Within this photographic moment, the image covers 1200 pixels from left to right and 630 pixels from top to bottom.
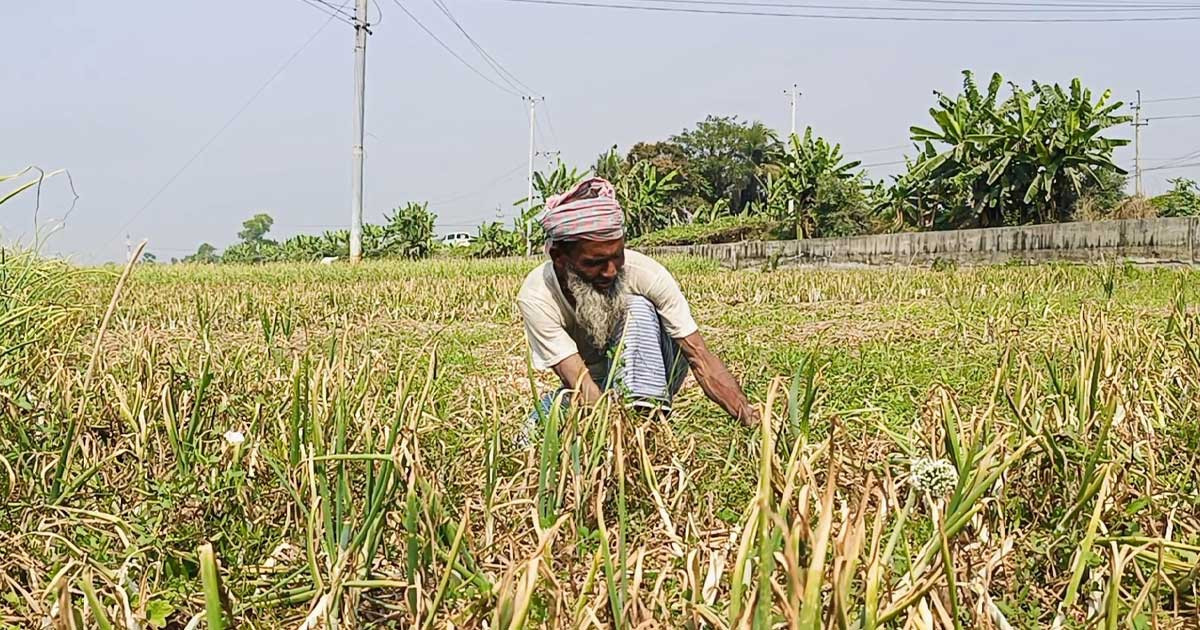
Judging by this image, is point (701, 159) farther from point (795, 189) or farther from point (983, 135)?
point (983, 135)

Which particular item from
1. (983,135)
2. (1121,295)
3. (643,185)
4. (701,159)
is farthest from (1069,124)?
(701,159)

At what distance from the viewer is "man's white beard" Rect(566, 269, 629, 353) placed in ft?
Answer: 8.64

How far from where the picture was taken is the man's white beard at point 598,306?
2.63 m

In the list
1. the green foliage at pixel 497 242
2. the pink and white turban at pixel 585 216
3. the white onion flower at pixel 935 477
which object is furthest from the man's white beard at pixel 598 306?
the green foliage at pixel 497 242

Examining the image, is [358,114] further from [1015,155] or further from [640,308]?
[640,308]

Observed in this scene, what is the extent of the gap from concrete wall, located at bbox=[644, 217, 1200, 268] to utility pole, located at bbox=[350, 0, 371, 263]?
30.8 ft

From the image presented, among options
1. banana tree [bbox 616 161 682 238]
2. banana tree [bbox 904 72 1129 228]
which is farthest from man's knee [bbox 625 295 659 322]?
banana tree [bbox 616 161 682 238]

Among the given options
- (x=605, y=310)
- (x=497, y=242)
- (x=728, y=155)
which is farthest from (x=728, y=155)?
(x=605, y=310)

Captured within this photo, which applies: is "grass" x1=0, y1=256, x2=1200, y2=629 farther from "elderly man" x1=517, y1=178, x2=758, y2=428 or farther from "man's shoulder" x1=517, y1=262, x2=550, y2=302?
"man's shoulder" x1=517, y1=262, x2=550, y2=302

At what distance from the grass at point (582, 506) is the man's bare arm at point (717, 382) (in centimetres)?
8

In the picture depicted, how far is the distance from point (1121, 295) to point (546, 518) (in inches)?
239

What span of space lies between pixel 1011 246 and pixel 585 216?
10.3 metres

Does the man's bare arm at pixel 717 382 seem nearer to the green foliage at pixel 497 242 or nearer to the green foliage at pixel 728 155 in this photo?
the green foliage at pixel 497 242

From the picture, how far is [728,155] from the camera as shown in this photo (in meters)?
44.4
